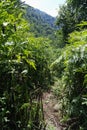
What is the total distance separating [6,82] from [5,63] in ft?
0.72

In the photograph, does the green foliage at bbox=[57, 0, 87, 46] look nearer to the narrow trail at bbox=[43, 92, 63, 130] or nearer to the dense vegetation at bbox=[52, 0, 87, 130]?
the narrow trail at bbox=[43, 92, 63, 130]

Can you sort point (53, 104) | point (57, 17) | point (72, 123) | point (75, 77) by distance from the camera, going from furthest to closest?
1. point (57, 17)
2. point (53, 104)
3. point (75, 77)
4. point (72, 123)

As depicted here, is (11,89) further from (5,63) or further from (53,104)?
(53,104)

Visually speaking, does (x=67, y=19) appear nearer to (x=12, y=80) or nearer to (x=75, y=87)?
(x=75, y=87)

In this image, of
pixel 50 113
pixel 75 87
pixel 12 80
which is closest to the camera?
pixel 12 80

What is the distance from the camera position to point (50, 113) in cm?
523

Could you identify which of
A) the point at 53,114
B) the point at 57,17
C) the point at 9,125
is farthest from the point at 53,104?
the point at 57,17

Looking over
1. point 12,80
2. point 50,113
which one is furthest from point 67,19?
point 12,80

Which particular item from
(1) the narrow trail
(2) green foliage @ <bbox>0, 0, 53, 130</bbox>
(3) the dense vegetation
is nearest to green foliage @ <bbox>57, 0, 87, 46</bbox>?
(1) the narrow trail

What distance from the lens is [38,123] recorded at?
3.70m

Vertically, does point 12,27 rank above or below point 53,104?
above

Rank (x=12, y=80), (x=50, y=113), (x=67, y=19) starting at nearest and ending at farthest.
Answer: (x=12, y=80)
(x=50, y=113)
(x=67, y=19)

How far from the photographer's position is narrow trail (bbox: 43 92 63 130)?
4.48 meters

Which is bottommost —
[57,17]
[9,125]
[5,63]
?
[9,125]
